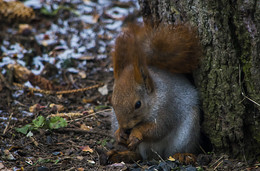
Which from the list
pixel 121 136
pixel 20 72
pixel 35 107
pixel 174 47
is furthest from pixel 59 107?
pixel 174 47

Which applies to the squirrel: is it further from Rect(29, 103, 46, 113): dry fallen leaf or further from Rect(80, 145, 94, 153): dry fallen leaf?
Rect(29, 103, 46, 113): dry fallen leaf

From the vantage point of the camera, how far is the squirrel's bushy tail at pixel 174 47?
2.24 m

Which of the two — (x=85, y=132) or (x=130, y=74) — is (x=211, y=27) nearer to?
(x=130, y=74)

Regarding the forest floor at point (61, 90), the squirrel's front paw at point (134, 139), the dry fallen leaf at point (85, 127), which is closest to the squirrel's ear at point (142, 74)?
the squirrel's front paw at point (134, 139)

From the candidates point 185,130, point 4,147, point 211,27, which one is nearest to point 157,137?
point 185,130

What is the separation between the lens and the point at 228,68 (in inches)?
88.1

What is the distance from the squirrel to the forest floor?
168 mm

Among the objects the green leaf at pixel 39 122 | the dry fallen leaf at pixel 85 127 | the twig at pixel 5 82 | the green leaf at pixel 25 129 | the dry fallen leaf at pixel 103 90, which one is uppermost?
the twig at pixel 5 82

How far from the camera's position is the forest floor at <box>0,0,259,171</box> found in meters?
2.34

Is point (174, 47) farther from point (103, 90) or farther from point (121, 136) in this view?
point (103, 90)

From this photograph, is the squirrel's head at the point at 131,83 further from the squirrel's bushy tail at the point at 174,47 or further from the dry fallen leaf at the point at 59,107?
the dry fallen leaf at the point at 59,107

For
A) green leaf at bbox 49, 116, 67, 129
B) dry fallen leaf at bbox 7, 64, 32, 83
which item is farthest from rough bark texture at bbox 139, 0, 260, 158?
dry fallen leaf at bbox 7, 64, 32, 83

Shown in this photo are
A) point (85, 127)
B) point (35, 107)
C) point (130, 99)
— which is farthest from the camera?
point (35, 107)

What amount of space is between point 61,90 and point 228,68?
5.21 ft
